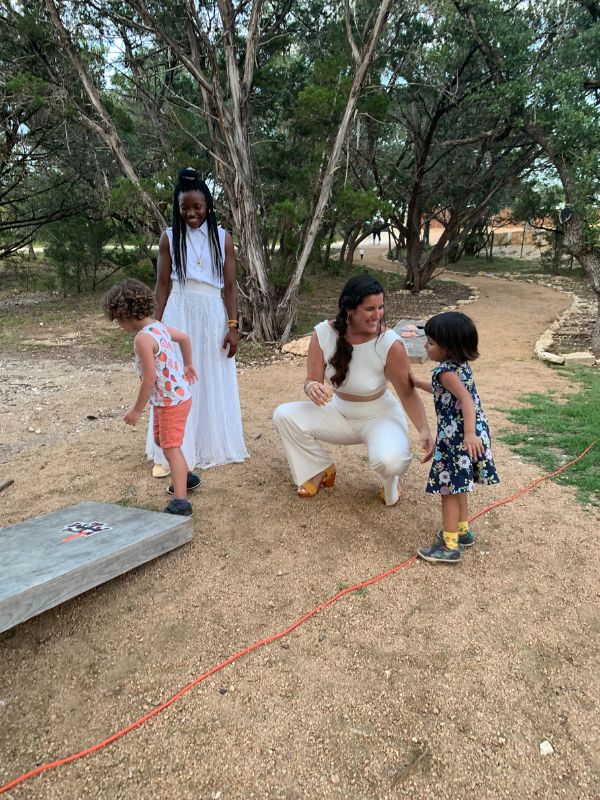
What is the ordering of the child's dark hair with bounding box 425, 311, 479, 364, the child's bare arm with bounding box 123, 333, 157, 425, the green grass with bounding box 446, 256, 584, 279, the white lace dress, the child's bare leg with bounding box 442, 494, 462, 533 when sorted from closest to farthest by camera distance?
1. the child's dark hair with bounding box 425, 311, 479, 364
2. the child's bare leg with bounding box 442, 494, 462, 533
3. the child's bare arm with bounding box 123, 333, 157, 425
4. the white lace dress
5. the green grass with bounding box 446, 256, 584, 279

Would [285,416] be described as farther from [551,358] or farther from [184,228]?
[551,358]

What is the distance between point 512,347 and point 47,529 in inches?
277

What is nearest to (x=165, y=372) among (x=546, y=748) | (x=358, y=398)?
(x=358, y=398)

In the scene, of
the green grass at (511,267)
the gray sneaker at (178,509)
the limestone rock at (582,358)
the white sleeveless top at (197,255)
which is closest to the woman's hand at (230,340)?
the white sleeveless top at (197,255)

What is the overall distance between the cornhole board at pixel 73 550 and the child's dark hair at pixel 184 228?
1.42 metres

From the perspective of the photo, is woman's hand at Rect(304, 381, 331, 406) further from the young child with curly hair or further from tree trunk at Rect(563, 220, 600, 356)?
tree trunk at Rect(563, 220, 600, 356)

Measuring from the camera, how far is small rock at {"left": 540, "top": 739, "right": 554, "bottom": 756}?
1.55m

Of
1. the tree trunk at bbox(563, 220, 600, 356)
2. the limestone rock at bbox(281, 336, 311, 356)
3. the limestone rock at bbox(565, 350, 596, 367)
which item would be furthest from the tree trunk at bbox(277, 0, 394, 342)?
the limestone rock at bbox(565, 350, 596, 367)

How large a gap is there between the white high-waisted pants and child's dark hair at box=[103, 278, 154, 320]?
93 centimetres

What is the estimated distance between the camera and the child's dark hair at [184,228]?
2.90 m

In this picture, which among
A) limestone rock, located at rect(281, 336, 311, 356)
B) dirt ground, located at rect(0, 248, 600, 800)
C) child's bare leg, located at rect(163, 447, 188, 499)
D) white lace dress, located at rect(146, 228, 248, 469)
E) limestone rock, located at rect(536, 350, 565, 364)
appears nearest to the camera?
dirt ground, located at rect(0, 248, 600, 800)

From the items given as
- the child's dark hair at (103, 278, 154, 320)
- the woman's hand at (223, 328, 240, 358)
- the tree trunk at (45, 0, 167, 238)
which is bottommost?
the woman's hand at (223, 328, 240, 358)

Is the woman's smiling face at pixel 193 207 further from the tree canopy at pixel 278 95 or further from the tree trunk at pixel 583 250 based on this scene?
the tree trunk at pixel 583 250

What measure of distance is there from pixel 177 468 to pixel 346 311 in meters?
1.18
